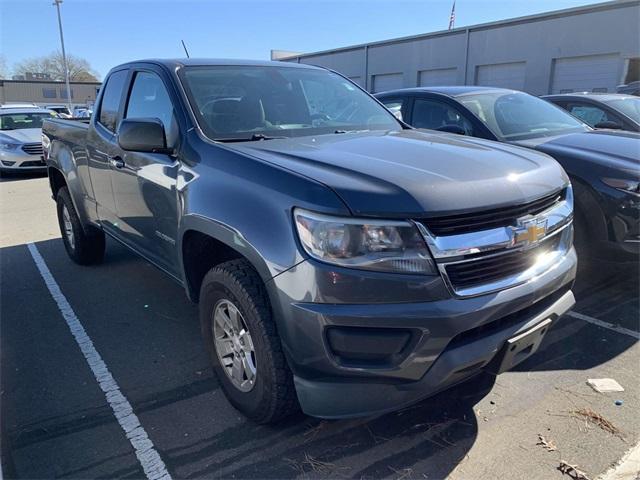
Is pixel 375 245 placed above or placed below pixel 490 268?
above

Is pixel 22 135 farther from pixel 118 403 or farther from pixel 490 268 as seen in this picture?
pixel 490 268

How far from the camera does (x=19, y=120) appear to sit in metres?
13.8

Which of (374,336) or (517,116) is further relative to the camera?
(517,116)

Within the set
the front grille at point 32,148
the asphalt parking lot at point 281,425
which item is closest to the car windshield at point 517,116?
the asphalt parking lot at point 281,425

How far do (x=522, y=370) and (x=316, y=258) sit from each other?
192cm

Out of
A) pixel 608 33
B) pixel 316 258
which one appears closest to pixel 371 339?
pixel 316 258

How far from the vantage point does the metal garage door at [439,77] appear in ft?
84.5

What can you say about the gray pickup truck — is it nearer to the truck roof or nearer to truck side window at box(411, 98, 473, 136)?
the truck roof

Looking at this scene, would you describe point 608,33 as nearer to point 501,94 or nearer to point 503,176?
point 501,94

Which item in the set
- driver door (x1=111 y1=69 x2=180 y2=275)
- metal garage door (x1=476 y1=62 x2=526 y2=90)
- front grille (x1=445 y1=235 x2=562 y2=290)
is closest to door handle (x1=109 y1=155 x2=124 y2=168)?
driver door (x1=111 y1=69 x2=180 y2=275)

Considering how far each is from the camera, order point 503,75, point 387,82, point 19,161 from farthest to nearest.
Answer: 1. point 387,82
2. point 503,75
3. point 19,161

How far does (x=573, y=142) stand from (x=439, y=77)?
23.8 metres

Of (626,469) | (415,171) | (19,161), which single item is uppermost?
(415,171)

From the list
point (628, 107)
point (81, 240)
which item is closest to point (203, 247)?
point (81, 240)
